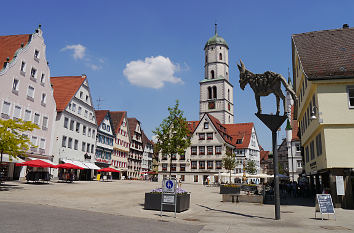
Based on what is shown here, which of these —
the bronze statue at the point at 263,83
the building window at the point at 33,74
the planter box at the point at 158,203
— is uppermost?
the building window at the point at 33,74

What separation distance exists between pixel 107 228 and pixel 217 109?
91.9 meters

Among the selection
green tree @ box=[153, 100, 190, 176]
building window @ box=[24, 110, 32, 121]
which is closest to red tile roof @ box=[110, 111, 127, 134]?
building window @ box=[24, 110, 32, 121]

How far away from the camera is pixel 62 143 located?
43.9 metres

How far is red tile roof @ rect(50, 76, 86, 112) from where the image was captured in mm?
44953

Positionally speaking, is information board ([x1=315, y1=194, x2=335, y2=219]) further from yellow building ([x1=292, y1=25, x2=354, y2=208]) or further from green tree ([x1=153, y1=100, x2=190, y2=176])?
green tree ([x1=153, y1=100, x2=190, y2=176])

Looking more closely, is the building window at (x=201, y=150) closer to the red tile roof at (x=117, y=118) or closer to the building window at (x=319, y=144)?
the red tile roof at (x=117, y=118)

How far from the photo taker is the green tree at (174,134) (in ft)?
89.3

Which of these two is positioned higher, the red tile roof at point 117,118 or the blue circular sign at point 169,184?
the red tile roof at point 117,118

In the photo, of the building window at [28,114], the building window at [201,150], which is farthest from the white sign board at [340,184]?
the building window at [201,150]

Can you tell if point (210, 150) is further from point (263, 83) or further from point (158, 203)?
point (263, 83)

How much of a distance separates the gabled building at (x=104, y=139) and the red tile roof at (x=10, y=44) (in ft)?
71.5

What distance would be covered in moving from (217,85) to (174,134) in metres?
76.0

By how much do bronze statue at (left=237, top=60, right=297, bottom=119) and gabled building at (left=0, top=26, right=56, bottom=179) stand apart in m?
27.8

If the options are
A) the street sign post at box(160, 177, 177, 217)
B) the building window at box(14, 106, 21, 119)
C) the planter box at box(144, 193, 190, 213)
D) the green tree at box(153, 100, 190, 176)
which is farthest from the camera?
the building window at box(14, 106, 21, 119)
